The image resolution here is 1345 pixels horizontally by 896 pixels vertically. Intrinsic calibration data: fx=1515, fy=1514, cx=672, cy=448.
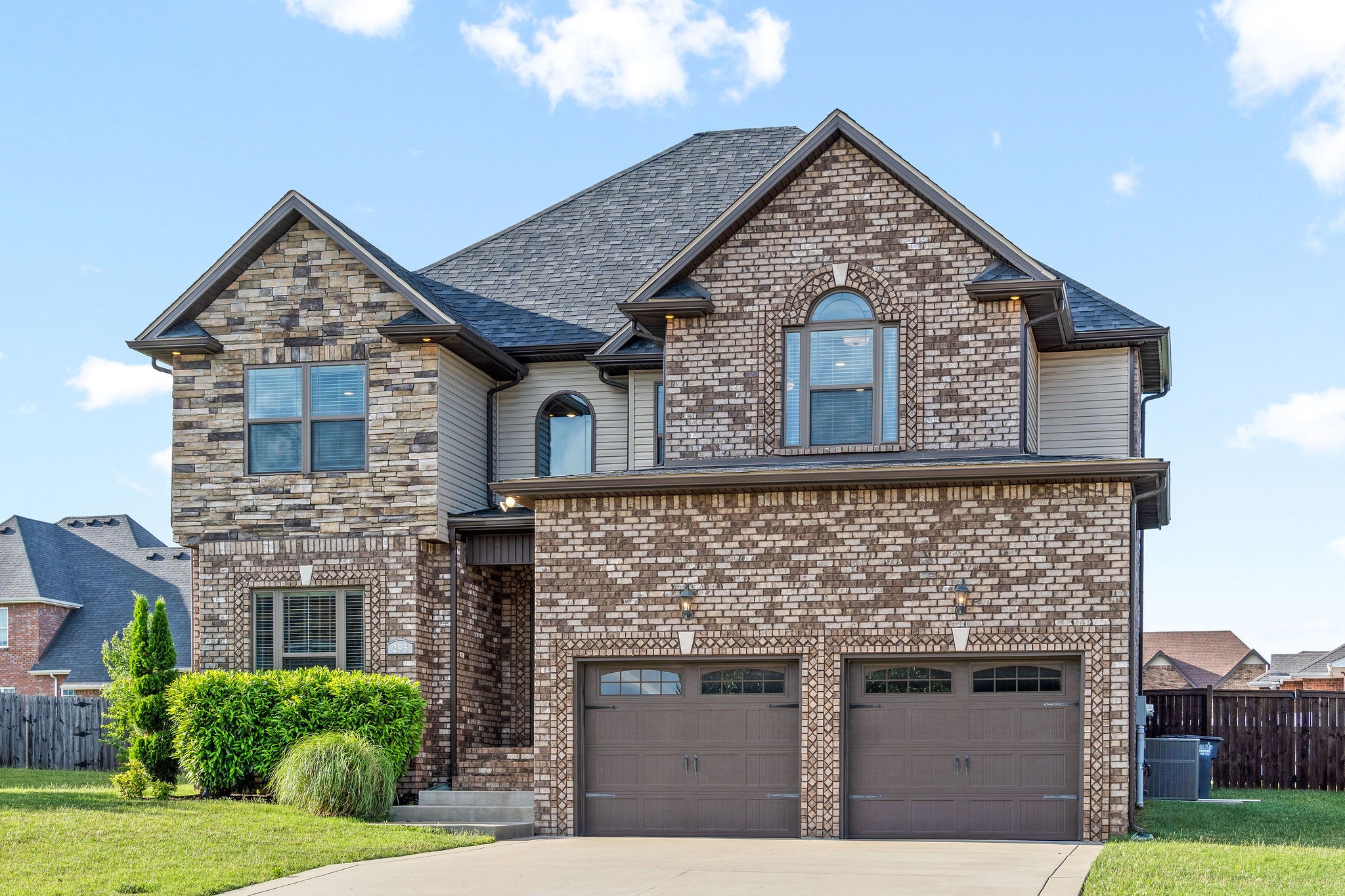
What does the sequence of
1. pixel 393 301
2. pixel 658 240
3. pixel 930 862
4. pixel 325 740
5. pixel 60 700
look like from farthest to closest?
pixel 60 700
pixel 658 240
pixel 393 301
pixel 325 740
pixel 930 862

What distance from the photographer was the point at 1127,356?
2016 cm

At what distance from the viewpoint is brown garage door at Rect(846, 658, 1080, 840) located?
633 inches

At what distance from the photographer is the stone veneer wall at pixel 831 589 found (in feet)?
52.3

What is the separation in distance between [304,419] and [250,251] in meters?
2.37

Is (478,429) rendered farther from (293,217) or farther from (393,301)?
(293,217)

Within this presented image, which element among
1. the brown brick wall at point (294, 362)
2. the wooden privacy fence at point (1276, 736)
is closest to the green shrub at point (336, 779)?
the brown brick wall at point (294, 362)

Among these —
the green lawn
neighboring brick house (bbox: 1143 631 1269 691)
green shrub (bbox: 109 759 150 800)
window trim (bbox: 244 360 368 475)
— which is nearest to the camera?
the green lawn

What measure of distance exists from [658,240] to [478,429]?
4.45m

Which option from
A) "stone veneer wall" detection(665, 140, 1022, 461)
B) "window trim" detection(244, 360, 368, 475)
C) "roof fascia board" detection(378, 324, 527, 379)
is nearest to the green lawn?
"stone veneer wall" detection(665, 140, 1022, 461)

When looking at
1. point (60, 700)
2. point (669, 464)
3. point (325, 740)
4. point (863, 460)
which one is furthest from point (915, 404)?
point (60, 700)

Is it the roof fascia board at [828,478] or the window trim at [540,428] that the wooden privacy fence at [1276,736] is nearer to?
the window trim at [540,428]

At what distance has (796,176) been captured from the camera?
18.9m

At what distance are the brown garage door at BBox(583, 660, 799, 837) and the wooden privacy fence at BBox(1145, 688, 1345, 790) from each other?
1161cm

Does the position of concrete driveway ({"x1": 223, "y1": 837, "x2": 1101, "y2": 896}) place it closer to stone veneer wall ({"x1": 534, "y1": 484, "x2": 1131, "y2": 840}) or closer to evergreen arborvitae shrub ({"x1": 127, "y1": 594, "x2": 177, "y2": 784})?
stone veneer wall ({"x1": 534, "y1": 484, "x2": 1131, "y2": 840})
